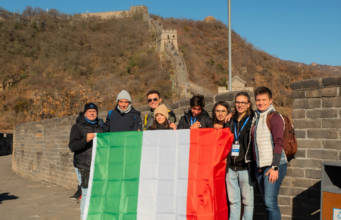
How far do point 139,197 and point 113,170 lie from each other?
58 centimetres

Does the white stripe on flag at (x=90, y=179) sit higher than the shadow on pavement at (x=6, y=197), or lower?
higher

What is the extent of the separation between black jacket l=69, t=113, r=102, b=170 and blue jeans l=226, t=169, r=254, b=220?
7.37ft

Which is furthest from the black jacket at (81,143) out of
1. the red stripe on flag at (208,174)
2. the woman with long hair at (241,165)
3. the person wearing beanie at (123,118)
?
the woman with long hair at (241,165)

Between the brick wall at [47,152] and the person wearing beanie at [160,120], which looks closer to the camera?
the person wearing beanie at [160,120]

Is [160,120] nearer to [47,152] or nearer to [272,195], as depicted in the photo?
[272,195]

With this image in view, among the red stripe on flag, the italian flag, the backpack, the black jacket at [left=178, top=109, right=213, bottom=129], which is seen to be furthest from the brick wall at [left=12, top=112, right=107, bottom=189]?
the backpack

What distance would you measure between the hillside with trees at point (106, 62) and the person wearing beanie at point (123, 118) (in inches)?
1501

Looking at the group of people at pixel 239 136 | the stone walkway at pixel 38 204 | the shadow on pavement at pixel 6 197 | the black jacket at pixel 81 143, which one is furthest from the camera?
the shadow on pavement at pixel 6 197

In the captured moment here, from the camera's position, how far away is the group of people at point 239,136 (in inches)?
157

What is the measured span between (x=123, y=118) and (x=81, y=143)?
0.79 metres

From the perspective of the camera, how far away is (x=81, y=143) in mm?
5145

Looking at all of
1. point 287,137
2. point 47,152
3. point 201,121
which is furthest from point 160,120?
point 47,152

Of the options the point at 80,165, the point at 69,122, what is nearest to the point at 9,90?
the point at 69,122

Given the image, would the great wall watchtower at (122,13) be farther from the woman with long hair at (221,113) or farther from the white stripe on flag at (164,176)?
the white stripe on flag at (164,176)
